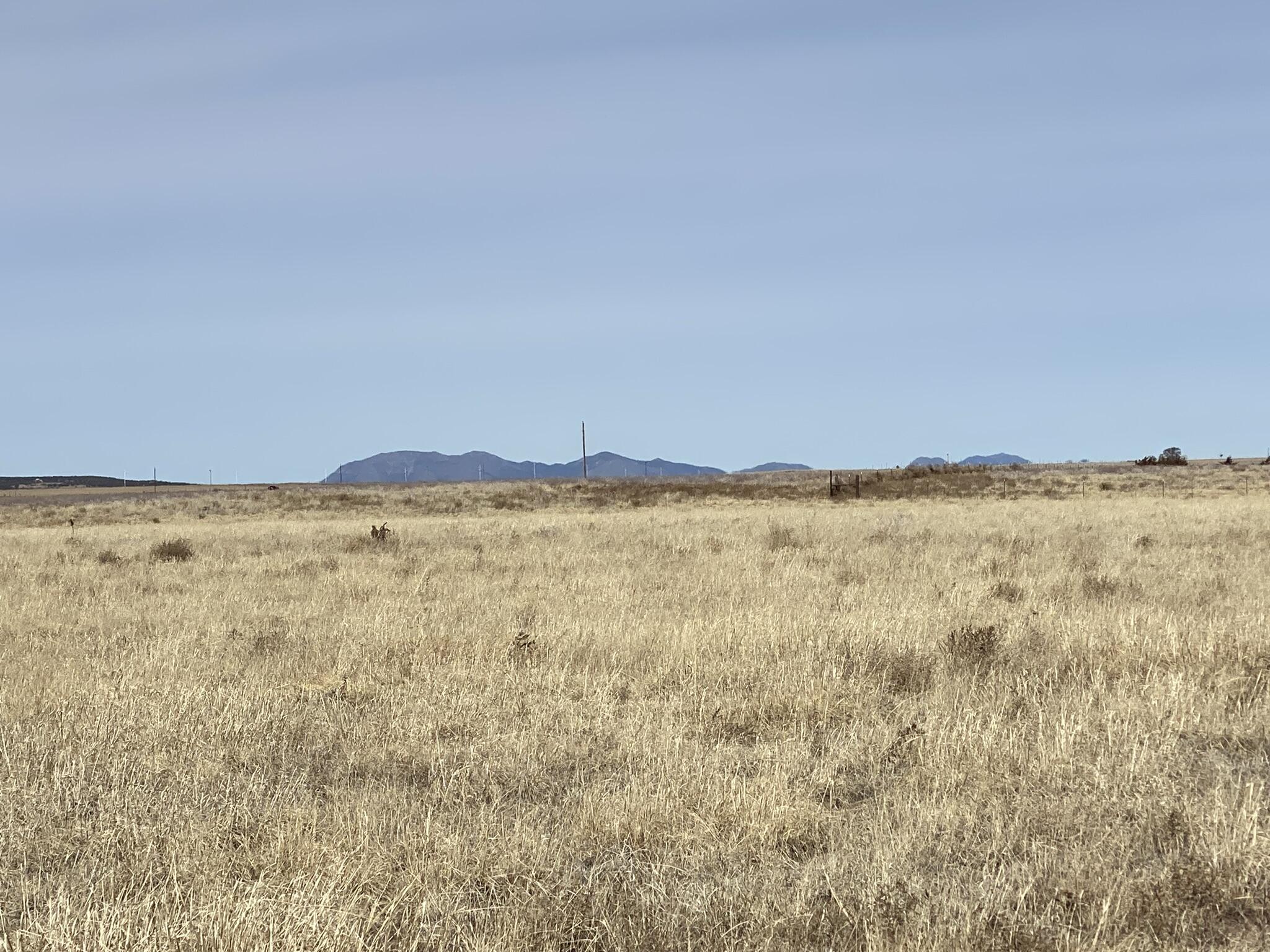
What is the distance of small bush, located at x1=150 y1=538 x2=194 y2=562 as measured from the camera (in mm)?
18859

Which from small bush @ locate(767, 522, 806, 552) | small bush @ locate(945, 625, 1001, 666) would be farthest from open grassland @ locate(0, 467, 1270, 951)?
small bush @ locate(767, 522, 806, 552)

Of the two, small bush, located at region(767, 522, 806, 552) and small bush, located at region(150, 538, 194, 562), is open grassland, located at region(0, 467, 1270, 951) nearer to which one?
small bush, located at region(150, 538, 194, 562)

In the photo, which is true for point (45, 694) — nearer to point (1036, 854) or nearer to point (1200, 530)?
point (1036, 854)

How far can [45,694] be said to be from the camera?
723cm

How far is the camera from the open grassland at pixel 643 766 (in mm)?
3740

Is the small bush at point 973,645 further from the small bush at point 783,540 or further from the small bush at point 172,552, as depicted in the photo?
the small bush at point 172,552

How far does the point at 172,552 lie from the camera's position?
19.3 metres

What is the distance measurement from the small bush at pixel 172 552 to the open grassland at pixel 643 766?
18.2 feet

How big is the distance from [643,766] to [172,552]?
54.0ft

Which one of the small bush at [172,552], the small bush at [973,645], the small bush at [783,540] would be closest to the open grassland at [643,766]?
the small bush at [973,645]

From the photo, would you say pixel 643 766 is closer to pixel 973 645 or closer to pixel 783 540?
pixel 973 645

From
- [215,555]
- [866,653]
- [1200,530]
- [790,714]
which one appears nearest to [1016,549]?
[1200,530]

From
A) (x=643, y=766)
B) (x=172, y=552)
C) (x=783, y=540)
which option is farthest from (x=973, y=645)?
(x=172, y=552)

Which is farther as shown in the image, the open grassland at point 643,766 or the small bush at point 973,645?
the small bush at point 973,645
